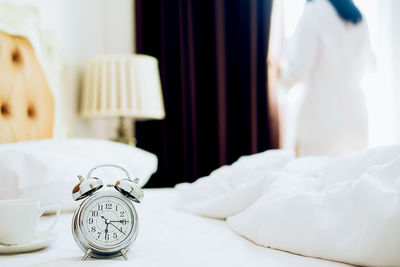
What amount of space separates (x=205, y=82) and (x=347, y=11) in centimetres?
93

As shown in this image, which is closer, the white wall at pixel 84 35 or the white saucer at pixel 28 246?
the white saucer at pixel 28 246

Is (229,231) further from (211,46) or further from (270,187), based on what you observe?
(211,46)

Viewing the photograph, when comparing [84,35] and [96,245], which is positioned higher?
[84,35]

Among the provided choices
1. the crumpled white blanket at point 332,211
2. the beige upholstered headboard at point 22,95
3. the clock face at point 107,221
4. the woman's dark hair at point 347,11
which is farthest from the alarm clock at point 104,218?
the woman's dark hair at point 347,11

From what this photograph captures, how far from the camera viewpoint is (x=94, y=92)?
199 cm

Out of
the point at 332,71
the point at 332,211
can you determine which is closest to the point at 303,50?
the point at 332,71

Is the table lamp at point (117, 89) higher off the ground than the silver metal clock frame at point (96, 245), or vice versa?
the table lamp at point (117, 89)

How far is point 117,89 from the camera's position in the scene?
200 centimetres

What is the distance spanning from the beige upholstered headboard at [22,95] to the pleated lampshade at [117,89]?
32 cm

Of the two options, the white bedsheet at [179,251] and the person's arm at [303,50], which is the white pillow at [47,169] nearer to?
the white bedsheet at [179,251]

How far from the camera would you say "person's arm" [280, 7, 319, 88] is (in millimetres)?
1779

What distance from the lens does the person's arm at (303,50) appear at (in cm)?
178

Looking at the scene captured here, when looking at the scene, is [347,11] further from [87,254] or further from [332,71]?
[87,254]

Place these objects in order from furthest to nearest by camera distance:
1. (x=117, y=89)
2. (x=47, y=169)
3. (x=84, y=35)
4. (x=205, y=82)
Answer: (x=205, y=82)
(x=84, y=35)
(x=117, y=89)
(x=47, y=169)
